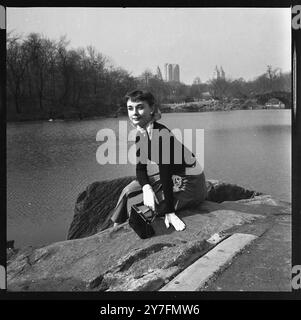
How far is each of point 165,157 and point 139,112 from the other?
385 millimetres

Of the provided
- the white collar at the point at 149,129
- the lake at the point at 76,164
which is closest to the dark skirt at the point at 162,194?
the lake at the point at 76,164

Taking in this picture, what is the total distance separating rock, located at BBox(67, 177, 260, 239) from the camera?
9.89 ft

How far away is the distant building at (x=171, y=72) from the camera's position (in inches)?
116

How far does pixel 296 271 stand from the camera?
2805 mm

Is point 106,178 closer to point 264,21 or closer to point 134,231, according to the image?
point 134,231

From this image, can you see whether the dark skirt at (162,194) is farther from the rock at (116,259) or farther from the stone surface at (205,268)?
the stone surface at (205,268)

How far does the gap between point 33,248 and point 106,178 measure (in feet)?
2.45

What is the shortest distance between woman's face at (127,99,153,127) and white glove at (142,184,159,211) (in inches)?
18.4

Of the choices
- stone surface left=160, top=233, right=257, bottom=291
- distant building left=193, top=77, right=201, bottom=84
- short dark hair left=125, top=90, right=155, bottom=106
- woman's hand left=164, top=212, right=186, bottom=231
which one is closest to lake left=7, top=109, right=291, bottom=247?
short dark hair left=125, top=90, right=155, bottom=106

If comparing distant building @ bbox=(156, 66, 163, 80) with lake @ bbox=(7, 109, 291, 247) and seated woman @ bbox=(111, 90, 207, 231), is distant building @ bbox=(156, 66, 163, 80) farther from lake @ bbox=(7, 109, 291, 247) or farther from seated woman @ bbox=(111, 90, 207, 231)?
lake @ bbox=(7, 109, 291, 247)

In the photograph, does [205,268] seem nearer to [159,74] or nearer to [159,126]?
[159,126]

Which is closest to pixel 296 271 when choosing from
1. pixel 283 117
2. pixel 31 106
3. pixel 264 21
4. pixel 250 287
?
pixel 250 287

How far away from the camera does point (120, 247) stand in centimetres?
285

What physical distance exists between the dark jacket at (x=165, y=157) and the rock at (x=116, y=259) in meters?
0.25
